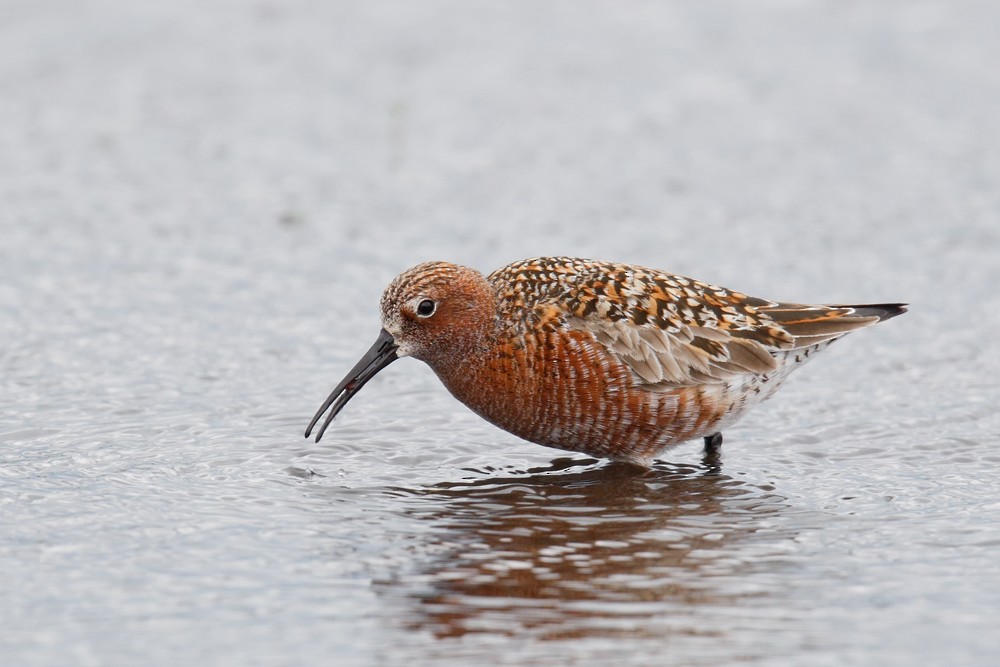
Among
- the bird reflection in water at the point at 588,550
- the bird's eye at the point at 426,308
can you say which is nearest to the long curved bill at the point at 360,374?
the bird's eye at the point at 426,308

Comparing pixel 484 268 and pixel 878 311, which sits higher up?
pixel 484 268

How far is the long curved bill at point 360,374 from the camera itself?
816 centimetres

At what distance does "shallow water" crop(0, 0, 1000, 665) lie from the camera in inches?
245

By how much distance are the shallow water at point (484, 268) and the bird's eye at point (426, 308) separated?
0.82 m

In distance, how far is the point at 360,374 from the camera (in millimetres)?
8195

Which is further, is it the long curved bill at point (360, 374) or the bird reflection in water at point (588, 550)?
the long curved bill at point (360, 374)

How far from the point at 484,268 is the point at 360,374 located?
3657 mm

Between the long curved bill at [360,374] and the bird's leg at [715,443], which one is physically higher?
the long curved bill at [360,374]

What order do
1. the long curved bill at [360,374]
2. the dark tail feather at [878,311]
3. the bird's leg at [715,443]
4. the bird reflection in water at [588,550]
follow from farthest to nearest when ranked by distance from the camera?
the dark tail feather at [878,311] → the bird's leg at [715,443] → the long curved bill at [360,374] → the bird reflection in water at [588,550]

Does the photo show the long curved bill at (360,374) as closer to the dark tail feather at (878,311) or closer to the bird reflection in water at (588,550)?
the bird reflection in water at (588,550)

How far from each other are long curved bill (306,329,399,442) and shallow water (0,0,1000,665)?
0.25 meters

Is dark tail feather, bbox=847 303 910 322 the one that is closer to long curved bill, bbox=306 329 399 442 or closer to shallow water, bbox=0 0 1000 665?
shallow water, bbox=0 0 1000 665

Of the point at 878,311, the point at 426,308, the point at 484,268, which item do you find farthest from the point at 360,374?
the point at 484,268

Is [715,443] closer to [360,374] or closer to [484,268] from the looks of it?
[360,374]
